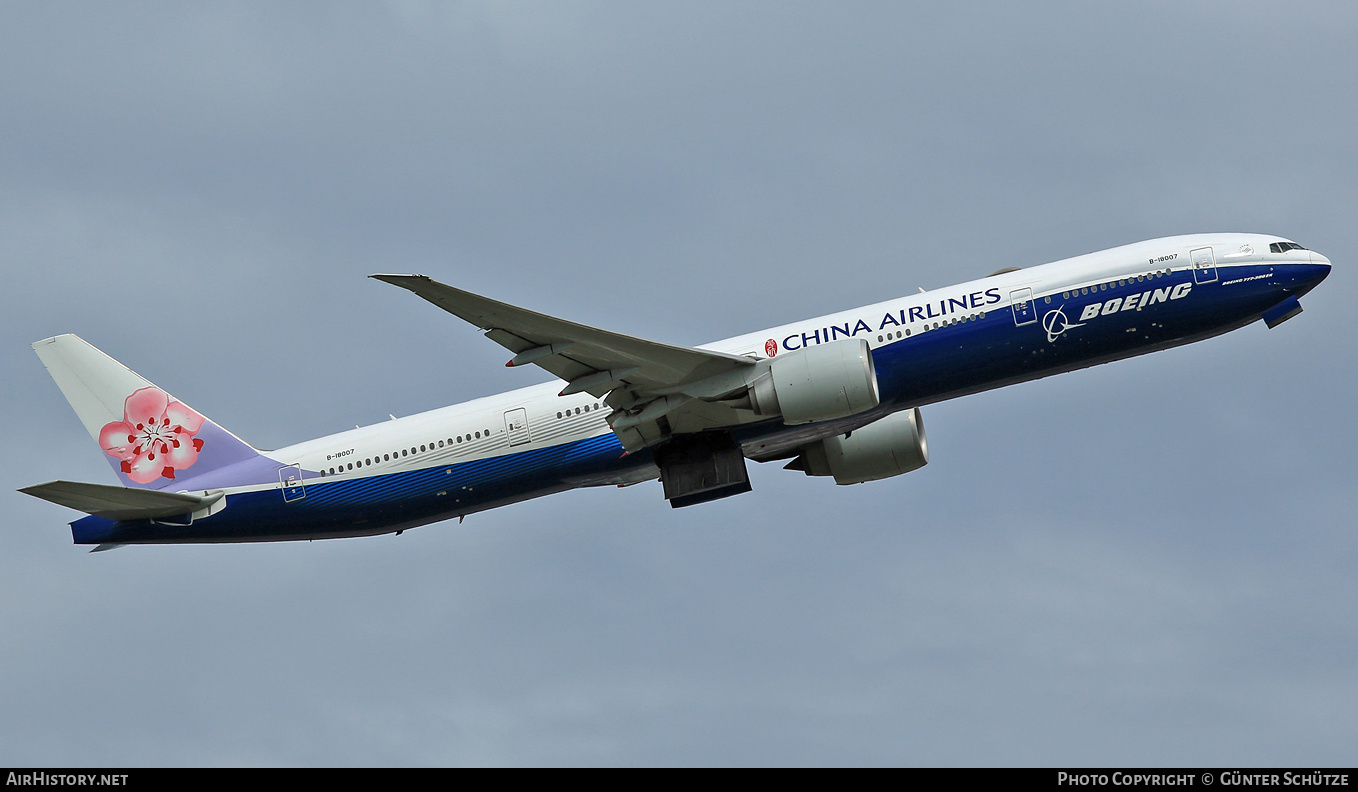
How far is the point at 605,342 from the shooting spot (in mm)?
35500

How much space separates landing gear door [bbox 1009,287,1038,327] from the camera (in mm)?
36438

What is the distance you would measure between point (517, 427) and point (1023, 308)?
14527 mm

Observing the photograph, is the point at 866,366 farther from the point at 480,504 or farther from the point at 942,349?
the point at 480,504

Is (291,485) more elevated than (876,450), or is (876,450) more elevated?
(291,485)

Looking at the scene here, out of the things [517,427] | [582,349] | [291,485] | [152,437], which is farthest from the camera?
[152,437]

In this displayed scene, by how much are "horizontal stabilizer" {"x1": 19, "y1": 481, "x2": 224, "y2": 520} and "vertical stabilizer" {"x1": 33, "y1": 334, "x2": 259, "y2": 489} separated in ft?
5.49

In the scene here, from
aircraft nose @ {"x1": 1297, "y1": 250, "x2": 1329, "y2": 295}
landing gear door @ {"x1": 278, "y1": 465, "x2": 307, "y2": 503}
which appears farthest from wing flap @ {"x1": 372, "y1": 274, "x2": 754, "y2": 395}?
aircraft nose @ {"x1": 1297, "y1": 250, "x2": 1329, "y2": 295}

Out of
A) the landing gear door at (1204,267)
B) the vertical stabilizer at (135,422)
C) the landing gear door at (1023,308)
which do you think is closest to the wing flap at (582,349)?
the landing gear door at (1023,308)

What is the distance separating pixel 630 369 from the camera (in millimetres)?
36469

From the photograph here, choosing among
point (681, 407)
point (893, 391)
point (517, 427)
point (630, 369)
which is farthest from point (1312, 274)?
point (517, 427)

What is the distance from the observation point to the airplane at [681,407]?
36.0m

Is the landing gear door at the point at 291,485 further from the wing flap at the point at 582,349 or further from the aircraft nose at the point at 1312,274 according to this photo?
the aircraft nose at the point at 1312,274

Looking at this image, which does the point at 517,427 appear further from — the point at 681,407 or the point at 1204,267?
the point at 1204,267

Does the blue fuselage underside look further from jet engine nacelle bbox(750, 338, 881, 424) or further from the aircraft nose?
jet engine nacelle bbox(750, 338, 881, 424)
